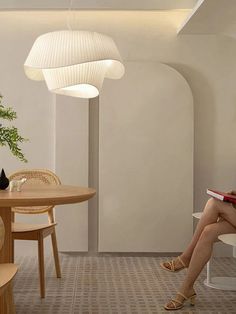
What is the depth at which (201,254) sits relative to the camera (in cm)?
362

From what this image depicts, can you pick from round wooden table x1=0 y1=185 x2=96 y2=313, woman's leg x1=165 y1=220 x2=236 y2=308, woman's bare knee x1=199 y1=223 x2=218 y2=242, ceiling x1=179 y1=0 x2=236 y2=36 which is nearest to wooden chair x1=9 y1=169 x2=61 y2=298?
round wooden table x1=0 y1=185 x2=96 y2=313

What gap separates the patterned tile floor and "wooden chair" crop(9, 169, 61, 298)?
19 centimetres

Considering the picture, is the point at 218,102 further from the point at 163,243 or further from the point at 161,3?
the point at 163,243

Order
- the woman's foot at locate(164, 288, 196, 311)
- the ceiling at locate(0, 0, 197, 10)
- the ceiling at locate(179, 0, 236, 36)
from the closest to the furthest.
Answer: the woman's foot at locate(164, 288, 196, 311) < the ceiling at locate(179, 0, 236, 36) < the ceiling at locate(0, 0, 197, 10)

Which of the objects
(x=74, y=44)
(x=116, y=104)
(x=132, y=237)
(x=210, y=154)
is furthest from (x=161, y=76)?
(x=74, y=44)

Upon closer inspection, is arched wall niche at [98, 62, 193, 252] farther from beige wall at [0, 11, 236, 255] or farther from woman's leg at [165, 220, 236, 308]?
woman's leg at [165, 220, 236, 308]

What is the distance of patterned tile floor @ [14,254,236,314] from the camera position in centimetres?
361

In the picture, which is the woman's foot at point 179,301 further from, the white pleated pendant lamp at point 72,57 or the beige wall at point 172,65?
the beige wall at point 172,65

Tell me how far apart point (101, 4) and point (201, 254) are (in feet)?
8.57

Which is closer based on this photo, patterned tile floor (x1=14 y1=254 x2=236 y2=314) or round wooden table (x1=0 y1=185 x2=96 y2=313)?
round wooden table (x1=0 y1=185 x2=96 y2=313)

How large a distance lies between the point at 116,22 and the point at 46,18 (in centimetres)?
71

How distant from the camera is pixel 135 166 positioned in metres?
5.27

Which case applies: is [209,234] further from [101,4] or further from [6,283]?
[101,4]

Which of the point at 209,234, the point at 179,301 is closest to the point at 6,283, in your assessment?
the point at 179,301
